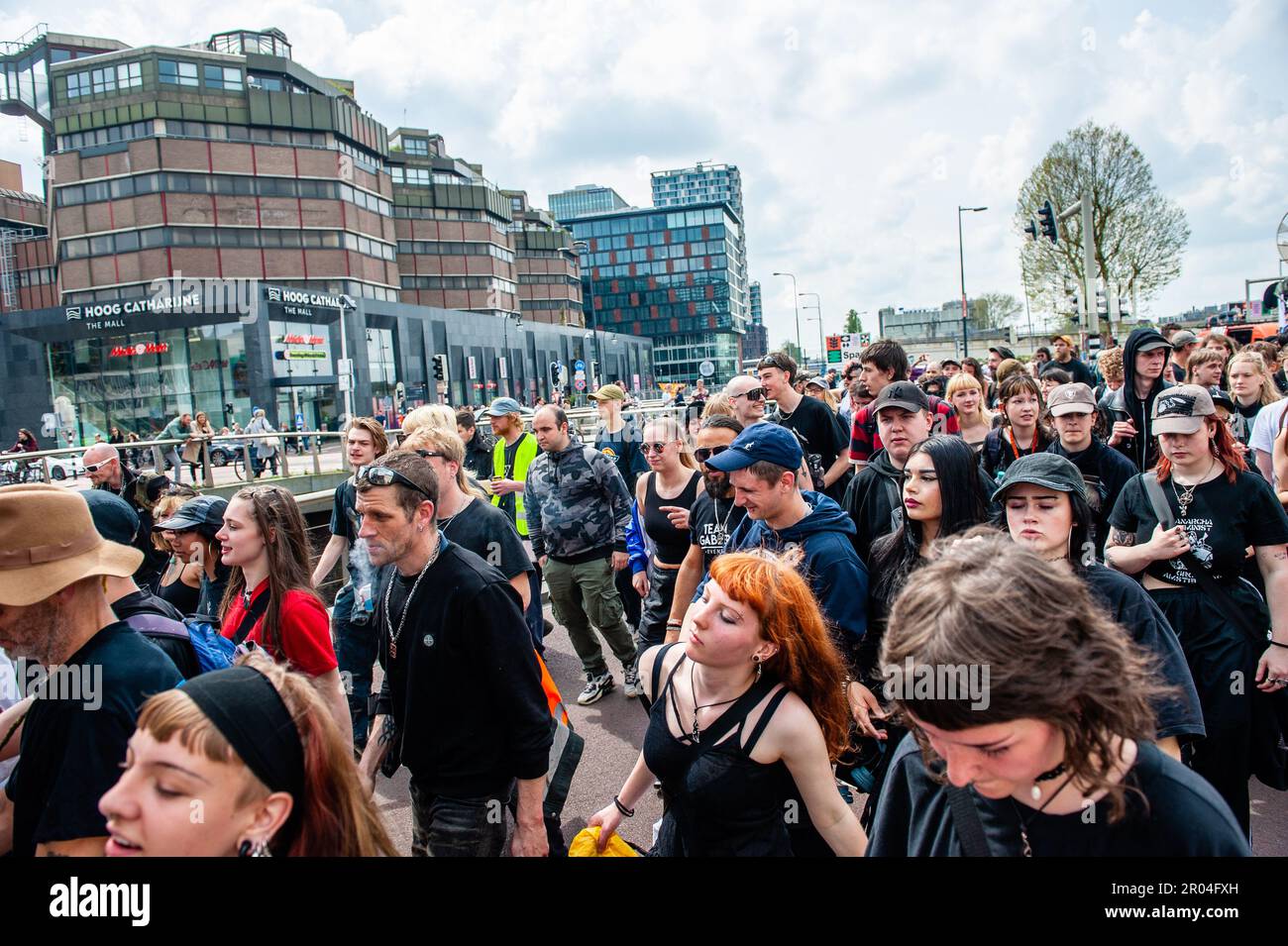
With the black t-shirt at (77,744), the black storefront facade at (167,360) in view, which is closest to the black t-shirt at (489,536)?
the black t-shirt at (77,744)

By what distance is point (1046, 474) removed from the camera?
259cm

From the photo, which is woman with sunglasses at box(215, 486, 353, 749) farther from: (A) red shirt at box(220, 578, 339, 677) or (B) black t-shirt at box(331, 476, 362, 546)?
(B) black t-shirt at box(331, 476, 362, 546)

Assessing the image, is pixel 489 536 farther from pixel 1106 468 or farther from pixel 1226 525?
pixel 1106 468

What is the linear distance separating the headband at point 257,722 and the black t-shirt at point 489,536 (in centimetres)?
224

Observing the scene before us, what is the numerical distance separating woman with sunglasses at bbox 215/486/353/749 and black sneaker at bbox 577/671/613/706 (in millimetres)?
2555

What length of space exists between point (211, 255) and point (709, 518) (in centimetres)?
5178

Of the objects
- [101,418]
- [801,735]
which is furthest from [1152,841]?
[101,418]

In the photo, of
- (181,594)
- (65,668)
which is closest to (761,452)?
(65,668)

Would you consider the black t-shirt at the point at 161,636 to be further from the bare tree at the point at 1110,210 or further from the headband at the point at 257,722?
the bare tree at the point at 1110,210

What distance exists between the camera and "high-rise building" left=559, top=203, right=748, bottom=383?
138 m

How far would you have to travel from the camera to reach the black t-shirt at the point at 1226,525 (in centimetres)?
323

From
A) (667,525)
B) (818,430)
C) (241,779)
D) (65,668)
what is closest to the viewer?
(241,779)
